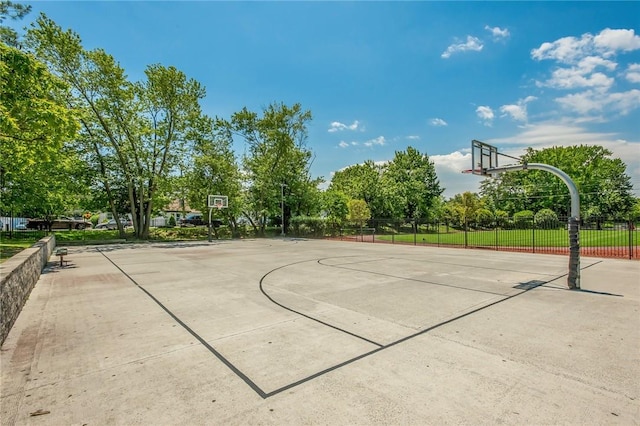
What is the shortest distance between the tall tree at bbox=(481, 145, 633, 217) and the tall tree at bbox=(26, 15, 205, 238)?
4970 cm

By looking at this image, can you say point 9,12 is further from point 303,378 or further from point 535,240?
point 535,240

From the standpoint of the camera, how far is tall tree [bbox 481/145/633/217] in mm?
45562

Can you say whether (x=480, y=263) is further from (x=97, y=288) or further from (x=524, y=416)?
(x=97, y=288)

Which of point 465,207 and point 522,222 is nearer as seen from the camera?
point 522,222

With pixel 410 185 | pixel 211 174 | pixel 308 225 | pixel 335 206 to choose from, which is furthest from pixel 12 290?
pixel 410 185

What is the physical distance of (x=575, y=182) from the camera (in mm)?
49000

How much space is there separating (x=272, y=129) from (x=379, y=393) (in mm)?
29366

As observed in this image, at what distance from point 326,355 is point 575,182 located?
6134 centimetres

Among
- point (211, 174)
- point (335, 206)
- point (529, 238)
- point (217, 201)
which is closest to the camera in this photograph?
point (529, 238)

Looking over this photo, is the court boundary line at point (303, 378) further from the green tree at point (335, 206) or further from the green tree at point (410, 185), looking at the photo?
the green tree at point (410, 185)

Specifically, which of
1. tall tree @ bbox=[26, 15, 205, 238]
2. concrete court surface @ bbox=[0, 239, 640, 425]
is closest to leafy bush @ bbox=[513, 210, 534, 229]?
concrete court surface @ bbox=[0, 239, 640, 425]

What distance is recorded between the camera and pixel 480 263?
11.3m

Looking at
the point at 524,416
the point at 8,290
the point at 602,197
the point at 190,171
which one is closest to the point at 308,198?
the point at 190,171

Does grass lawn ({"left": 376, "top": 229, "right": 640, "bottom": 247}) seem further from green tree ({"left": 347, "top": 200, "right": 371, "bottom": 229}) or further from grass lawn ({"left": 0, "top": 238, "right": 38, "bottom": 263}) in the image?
grass lawn ({"left": 0, "top": 238, "right": 38, "bottom": 263})
